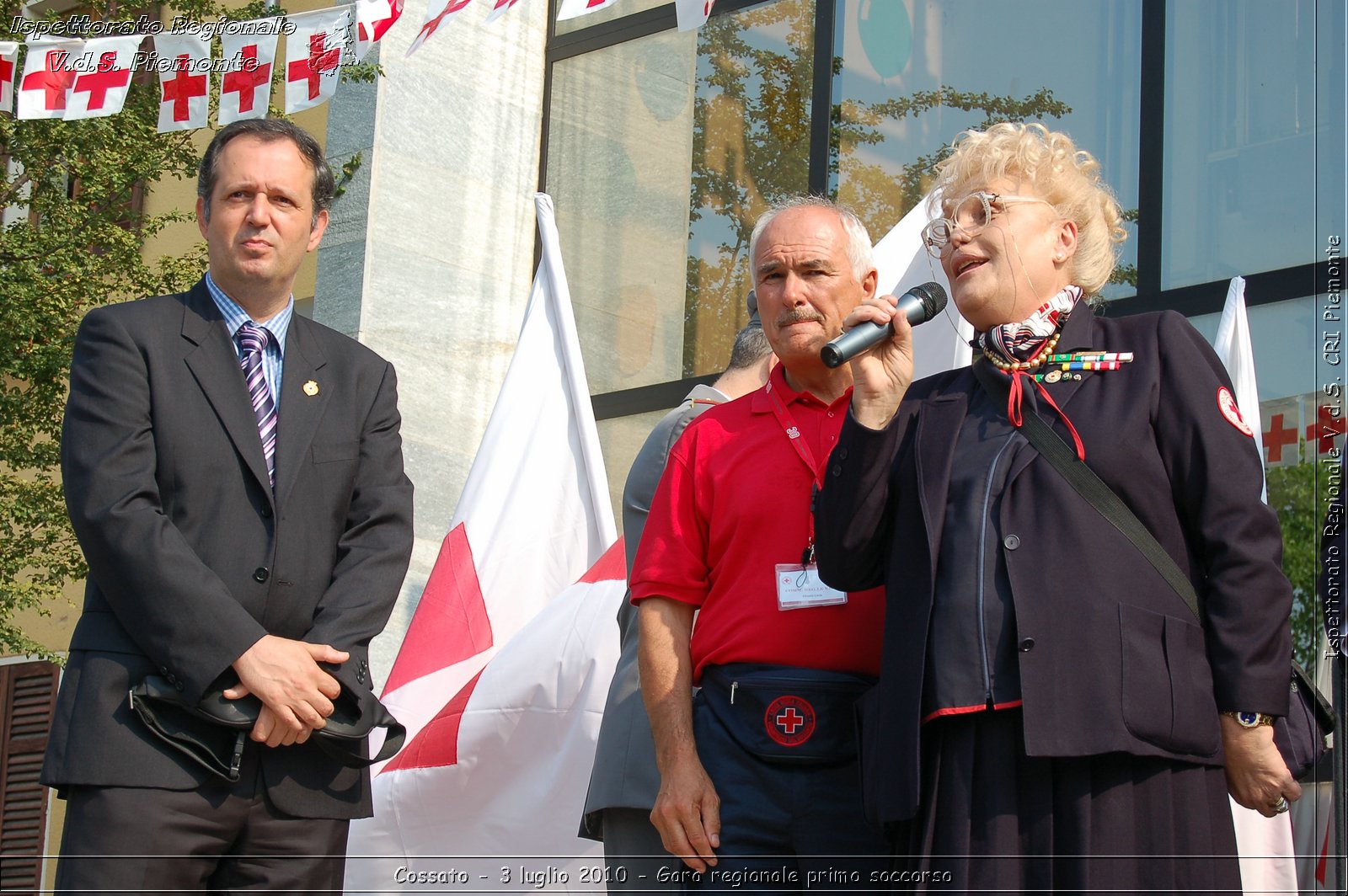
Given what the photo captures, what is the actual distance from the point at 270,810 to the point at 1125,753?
173 centimetres

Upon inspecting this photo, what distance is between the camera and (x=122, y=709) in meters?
3.47

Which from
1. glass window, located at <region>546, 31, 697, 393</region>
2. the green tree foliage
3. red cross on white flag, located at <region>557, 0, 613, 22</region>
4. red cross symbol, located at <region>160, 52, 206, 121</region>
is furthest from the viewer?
glass window, located at <region>546, 31, 697, 393</region>

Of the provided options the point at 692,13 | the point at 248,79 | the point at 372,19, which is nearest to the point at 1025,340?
the point at 692,13

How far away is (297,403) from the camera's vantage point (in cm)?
383

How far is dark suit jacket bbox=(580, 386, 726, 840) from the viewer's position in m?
4.13

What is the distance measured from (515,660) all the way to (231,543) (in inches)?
87.2

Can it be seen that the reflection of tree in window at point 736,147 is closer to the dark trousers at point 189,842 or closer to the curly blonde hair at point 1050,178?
the curly blonde hair at point 1050,178

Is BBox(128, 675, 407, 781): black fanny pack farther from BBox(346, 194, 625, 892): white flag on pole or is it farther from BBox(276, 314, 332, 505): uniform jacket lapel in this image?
BBox(346, 194, 625, 892): white flag on pole

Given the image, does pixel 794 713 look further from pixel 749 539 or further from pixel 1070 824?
pixel 1070 824

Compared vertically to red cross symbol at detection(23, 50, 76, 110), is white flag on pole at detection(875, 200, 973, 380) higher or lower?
lower

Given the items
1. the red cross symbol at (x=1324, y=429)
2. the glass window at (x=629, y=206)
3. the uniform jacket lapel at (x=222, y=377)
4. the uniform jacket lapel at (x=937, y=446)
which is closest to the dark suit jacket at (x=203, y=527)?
the uniform jacket lapel at (x=222, y=377)

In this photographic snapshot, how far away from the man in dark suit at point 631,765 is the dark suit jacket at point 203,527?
68 cm

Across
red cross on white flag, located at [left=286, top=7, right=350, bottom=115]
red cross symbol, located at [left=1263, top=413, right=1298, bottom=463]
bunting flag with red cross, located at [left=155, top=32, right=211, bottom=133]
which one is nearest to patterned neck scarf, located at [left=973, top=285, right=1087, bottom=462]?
red cross symbol, located at [left=1263, top=413, right=1298, bottom=463]

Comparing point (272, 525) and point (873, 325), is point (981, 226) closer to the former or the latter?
point (873, 325)
